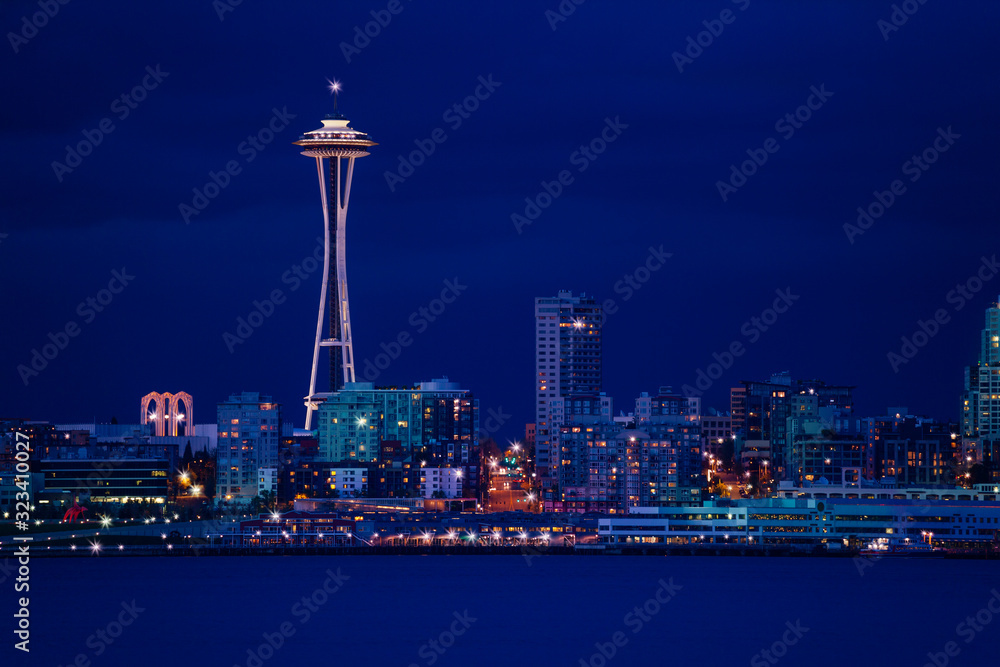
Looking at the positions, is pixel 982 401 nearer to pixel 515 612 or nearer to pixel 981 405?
pixel 981 405

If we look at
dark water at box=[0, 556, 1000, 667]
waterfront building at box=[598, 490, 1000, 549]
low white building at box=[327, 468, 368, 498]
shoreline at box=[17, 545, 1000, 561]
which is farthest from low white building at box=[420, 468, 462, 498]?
waterfront building at box=[598, 490, 1000, 549]

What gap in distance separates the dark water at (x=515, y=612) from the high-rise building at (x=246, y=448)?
40065mm

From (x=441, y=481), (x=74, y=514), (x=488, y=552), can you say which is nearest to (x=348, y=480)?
(x=441, y=481)

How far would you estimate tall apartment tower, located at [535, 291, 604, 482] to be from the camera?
176875 mm

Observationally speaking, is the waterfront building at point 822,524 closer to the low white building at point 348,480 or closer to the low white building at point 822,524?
the low white building at point 822,524

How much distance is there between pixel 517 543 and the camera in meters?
116

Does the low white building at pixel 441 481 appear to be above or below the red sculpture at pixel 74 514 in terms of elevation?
above

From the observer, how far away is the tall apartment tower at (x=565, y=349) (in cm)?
17688

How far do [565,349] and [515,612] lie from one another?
316 ft

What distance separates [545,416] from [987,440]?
36.8 metres

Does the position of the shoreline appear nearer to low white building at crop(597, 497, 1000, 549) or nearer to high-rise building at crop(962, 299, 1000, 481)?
low white building at crop(597, 497, 1000, 549)

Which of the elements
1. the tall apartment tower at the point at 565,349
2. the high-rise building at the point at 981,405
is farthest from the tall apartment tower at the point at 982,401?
the tall apartment tower at the point at 565,349

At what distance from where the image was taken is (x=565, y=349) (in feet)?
581

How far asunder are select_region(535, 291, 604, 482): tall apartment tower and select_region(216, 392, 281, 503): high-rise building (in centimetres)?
2977
